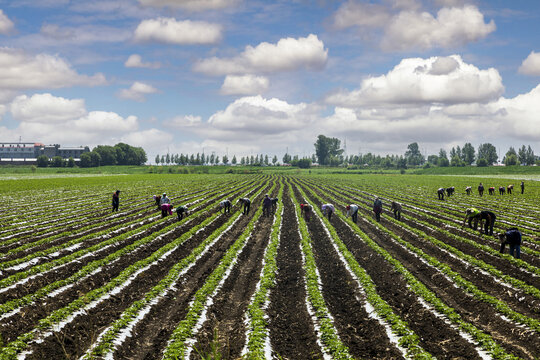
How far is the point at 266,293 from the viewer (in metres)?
13.6

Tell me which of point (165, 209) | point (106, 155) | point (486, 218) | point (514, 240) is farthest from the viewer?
point (106, 155)

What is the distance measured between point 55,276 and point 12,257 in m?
4.67

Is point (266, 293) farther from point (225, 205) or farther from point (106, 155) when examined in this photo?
point (106, 155)

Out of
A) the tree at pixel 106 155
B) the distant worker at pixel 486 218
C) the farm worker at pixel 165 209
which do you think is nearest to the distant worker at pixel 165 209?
the farm worker at pixel 165 209

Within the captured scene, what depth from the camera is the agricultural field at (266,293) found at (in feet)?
31.7

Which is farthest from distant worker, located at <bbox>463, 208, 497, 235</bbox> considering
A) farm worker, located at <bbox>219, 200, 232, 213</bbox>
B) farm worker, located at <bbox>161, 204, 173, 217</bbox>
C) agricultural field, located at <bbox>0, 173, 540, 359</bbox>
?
farm worker, located at <bbox>161, 204, 173, 217</bbox>

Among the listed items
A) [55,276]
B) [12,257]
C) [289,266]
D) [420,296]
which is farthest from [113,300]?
[420,296]

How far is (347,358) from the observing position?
8938 mm

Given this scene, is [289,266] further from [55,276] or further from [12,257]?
[12,257]

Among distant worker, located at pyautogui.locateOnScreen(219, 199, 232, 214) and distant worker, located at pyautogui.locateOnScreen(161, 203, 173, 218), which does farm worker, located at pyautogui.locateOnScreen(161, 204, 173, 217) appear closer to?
distant worker, located at pyautogui.locateOnScreen(161, 203, 173, 218)

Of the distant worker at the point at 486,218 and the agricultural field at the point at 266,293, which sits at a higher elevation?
the distant worker at the point at 486,218

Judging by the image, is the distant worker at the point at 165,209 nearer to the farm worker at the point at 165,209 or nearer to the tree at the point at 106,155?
the farm worker at the point at 165,209

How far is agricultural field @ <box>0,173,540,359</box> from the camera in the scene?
965 centimetres

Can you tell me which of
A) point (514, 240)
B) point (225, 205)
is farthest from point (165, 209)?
point (514, 240)
